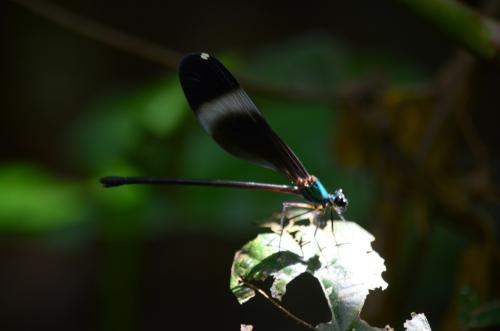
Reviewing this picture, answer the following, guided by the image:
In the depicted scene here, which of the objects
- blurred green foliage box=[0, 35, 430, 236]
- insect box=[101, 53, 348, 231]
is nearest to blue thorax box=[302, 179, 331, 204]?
insect box=[101, 53, 348, 231]

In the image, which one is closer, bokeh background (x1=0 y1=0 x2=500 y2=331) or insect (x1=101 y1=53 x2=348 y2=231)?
insect (x1=101 y1=53 x2=348 y2=231)

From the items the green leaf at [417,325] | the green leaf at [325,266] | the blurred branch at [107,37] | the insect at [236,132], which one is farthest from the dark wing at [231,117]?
the green leaf at [417,325]

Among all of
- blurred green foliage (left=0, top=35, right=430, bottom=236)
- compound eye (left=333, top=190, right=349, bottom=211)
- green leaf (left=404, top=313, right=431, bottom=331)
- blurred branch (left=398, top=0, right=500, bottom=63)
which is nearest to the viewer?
green leaf (left=404, top=313, right=431, bottom=331)

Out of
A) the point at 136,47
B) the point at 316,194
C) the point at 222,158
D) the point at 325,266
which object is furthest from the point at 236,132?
the point at 222,158

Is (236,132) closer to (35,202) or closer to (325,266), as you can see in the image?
(325,266)

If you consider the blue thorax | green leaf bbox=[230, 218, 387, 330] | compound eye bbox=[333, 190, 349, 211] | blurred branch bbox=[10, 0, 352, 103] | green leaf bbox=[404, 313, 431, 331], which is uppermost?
blurred branch bbox=[10, 0, 352, 103]

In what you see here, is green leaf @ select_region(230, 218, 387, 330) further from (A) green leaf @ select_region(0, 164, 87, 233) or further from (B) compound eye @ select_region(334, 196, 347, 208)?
(A) green leaf @ select_region(0, 164, 87, 233)
